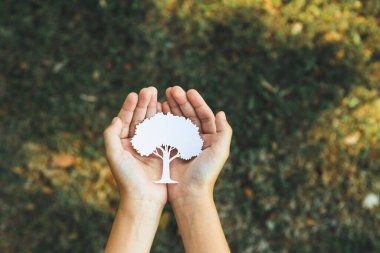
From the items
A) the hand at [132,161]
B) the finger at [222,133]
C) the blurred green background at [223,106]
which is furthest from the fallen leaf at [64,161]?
the finger at [222,133]

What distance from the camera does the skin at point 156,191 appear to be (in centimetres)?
281

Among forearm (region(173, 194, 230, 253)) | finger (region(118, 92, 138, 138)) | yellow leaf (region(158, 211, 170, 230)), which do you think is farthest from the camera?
yellow leaf (region(158, 211, 170, 230))

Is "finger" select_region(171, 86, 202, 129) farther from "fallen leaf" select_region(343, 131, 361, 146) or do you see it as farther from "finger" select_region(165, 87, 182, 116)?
"fallen leaf" select_region(343, 131, 361, 146)

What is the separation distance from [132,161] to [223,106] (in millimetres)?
1513

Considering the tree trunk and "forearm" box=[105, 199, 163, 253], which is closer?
"forearm" box=[105, 199, 163, 253]

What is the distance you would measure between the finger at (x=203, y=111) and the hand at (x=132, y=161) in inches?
10.0

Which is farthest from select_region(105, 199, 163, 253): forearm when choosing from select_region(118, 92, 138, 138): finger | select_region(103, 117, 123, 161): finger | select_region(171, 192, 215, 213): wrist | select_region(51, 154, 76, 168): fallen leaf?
select_region(51, 154, 76, 168): fallen leaf

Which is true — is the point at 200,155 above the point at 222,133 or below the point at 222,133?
below

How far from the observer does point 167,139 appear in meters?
3.15

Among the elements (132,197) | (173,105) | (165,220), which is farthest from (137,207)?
(165,220)

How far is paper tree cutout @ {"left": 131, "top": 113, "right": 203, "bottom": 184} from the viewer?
9.94 ft

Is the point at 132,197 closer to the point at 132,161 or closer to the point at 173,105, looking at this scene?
the point at 132,161

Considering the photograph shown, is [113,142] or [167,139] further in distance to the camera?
[167,139]

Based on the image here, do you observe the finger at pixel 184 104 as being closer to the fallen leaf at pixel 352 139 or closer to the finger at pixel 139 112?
the finger at pixel 139 112
